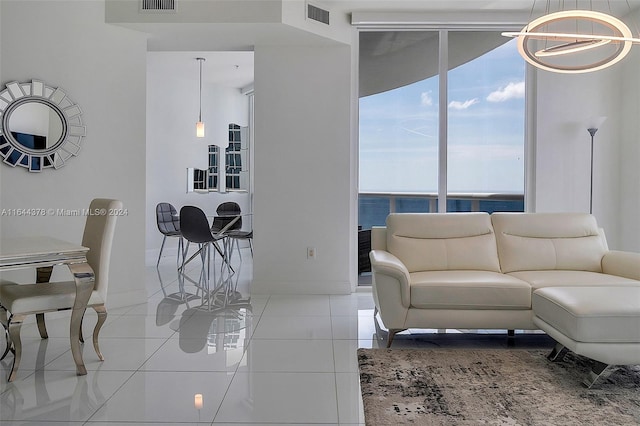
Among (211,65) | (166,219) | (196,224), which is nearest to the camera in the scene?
(196,224)

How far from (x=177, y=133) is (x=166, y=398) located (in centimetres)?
605

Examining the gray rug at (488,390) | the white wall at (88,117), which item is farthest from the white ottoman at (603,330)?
the white wall at (88,117)

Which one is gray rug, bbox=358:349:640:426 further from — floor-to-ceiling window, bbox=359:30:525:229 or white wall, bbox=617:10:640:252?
white wall, bbox=617:10:640:252

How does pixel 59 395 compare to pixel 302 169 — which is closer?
pixel 59 395

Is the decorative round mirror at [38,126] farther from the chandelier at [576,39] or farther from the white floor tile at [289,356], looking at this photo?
the chandelier at [576,39]

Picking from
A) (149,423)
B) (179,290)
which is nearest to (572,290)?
(149,423)

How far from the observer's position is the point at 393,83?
5.27 metres

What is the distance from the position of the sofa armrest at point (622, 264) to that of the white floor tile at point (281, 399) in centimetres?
239

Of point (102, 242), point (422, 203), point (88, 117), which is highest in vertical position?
point (88, 117)

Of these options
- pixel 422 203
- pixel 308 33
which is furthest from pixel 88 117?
pixel 422 203

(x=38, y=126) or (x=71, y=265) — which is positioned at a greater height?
(x=38, y=126)

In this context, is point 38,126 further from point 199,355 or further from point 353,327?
point 353,327

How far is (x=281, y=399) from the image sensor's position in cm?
243

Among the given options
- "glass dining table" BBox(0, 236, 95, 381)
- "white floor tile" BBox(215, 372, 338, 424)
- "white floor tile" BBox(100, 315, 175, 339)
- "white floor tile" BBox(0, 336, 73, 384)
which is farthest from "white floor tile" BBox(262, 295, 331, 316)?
"glass dining table" BBox(0, 236, 95, 381)
